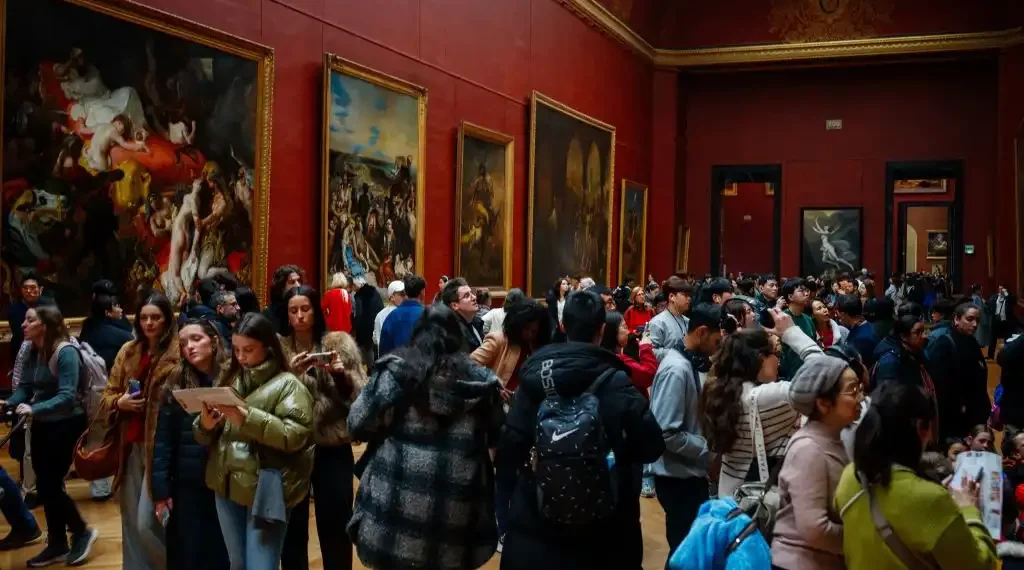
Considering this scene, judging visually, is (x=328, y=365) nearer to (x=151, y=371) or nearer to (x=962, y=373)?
(x=151, y=371)

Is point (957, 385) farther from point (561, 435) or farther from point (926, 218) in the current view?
point (926, 218)

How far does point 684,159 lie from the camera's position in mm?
25406

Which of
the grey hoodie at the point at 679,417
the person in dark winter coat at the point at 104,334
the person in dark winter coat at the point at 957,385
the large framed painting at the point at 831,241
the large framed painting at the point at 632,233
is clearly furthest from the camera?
the large framed painting at the point at 831,241

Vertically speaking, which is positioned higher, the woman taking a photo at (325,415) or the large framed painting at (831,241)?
the large framed painting at (831,241)

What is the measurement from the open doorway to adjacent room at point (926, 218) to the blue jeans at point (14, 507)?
22.4 metres

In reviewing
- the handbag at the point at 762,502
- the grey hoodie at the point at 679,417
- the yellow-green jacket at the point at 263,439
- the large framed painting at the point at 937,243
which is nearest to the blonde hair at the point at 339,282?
the yellow-green jacket at the point at 263,439

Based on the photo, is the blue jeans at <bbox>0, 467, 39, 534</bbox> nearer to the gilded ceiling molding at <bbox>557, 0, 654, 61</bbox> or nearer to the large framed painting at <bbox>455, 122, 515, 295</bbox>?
the large framed painting at <bbox>455, 122, 515, 295</bbox>

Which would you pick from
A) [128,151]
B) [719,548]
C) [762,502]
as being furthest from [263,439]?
[128,151]

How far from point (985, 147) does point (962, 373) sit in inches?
743

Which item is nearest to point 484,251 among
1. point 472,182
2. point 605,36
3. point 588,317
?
point 472,182

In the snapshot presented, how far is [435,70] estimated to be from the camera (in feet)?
46.3

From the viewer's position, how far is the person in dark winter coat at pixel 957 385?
7008 millimetres

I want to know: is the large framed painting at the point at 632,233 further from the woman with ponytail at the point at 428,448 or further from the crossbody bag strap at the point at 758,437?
the woman with ponytail at the point at 428,448

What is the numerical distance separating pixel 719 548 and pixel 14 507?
4956mm
